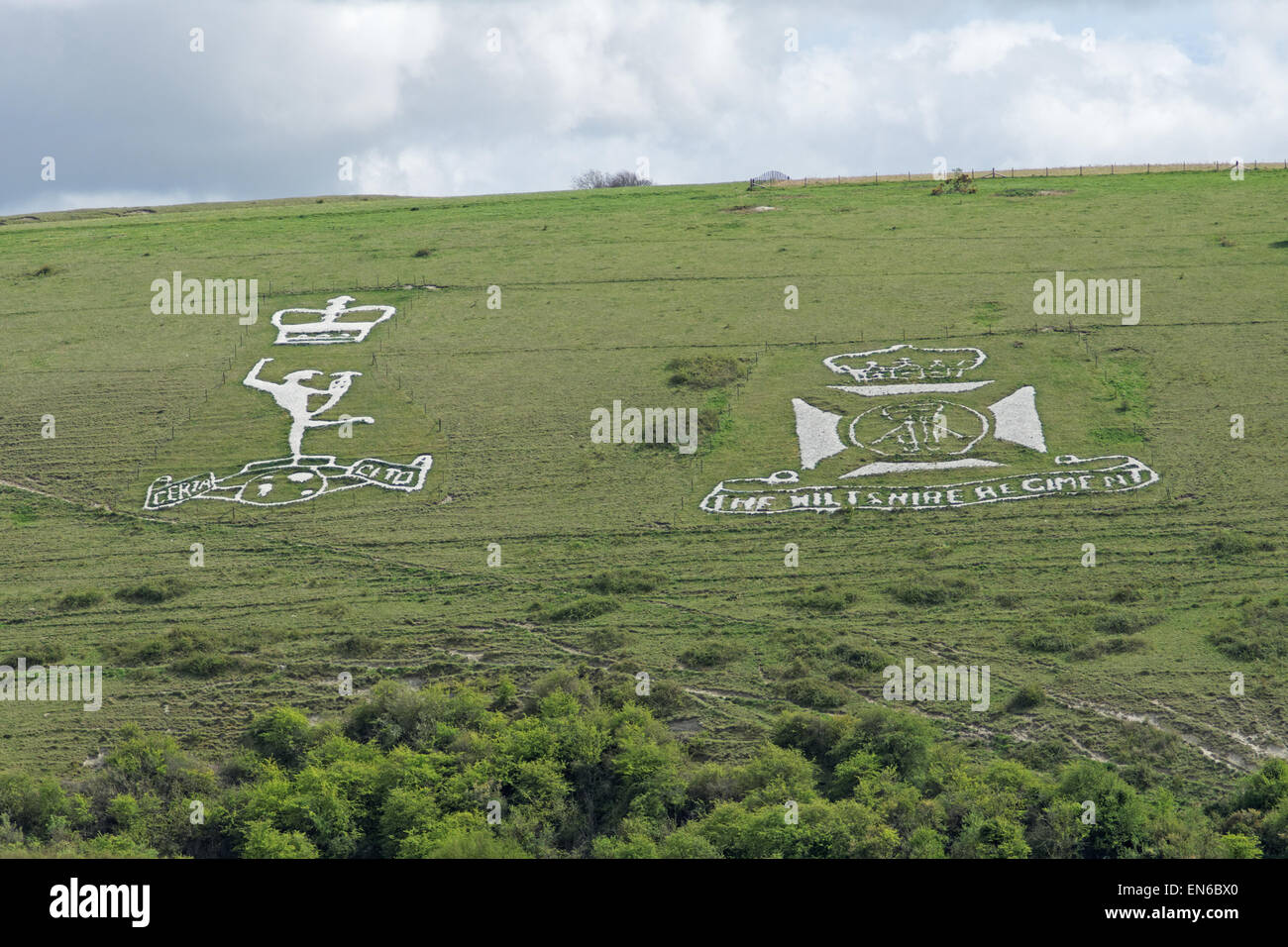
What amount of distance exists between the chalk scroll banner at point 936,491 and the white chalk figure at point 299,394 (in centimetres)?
1734

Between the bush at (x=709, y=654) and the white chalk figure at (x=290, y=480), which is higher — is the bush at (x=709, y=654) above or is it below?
below

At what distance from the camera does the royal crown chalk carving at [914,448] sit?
45594 mm

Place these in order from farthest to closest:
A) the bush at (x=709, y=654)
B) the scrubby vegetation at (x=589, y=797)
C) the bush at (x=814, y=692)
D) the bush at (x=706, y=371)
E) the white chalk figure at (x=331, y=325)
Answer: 1. the white chalk figure at (x=331, y=325)
2. the bush at (x=706, y=371)
3. the bush at (x=709, y=654)
4. the bush at (x=814, y=692)
5. the scrubby vegetation at (x=589, y=797)

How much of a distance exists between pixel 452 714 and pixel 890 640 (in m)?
13.0

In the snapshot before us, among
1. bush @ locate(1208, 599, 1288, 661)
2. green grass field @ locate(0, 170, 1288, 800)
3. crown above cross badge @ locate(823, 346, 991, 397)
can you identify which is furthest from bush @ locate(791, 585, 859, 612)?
crown above cross badge @ locate(823, 346, 991, 397)

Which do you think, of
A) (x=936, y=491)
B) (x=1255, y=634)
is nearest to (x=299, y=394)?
(x=936, y=491)

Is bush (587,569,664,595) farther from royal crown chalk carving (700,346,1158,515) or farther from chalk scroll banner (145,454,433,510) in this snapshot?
chalk scroll banner (145,454,433,510)

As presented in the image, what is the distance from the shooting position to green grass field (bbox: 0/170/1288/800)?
118 feet

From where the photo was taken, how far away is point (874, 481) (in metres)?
46.8

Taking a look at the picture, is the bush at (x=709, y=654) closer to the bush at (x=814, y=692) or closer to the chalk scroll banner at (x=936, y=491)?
the bush at (x=814, y=692)

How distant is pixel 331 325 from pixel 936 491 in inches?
1311

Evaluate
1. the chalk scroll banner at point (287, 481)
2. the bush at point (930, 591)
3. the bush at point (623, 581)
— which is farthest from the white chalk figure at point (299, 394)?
the bush at point (930, 591)

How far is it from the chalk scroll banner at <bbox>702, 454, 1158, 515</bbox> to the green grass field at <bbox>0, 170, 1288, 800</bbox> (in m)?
0.78

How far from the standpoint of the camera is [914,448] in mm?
48750
